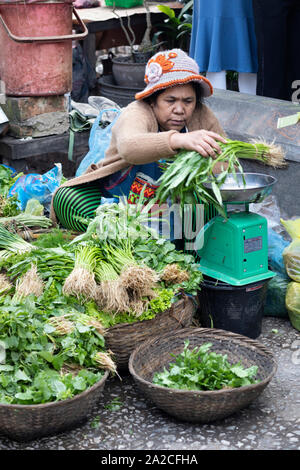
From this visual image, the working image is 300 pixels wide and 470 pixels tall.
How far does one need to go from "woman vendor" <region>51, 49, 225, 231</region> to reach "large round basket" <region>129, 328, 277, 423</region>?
101cm

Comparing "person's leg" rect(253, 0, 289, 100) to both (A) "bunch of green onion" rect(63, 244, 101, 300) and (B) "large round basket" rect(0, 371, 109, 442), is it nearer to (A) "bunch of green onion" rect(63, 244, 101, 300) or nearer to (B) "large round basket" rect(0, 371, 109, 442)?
(A) "bunch of green onion" rect(63, 244, 101, 300)

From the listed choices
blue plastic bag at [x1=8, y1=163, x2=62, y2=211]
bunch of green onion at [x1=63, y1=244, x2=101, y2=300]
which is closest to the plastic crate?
blue plastic bag at [x1=8, y1=163, x2=62, y2=211]

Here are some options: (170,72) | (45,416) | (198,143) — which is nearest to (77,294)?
(45,416)

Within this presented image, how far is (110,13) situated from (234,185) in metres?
5.28

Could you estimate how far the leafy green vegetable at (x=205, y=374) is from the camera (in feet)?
10.2

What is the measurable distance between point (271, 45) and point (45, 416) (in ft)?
13.9

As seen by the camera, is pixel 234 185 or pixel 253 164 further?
pixel 253 164

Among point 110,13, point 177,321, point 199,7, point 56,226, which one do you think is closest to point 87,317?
point 177,321

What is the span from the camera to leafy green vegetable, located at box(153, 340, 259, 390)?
310 cm

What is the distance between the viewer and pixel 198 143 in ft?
11.8

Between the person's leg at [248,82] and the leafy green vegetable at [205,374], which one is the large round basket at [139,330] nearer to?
the leafy green vegetable at [205,374]

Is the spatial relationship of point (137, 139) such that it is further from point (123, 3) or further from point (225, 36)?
point (123, 3)

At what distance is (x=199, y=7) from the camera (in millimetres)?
6070
